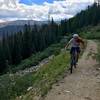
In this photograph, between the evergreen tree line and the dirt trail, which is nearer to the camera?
the dirt trail

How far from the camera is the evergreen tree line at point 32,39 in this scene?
114m

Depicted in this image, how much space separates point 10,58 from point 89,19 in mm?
49325

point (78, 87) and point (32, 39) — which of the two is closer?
point (78, 87)

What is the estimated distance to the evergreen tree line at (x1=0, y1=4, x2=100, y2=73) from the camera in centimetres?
11369

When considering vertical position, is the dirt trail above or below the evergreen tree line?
above

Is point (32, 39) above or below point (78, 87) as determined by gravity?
below

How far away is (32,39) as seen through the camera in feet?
424

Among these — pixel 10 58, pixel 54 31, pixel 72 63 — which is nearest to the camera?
pixel 72 63

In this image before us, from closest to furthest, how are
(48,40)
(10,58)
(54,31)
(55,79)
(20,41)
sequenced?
1. (55,79)
2. (10,58)
3. (20,41)
4. (48,40)
5. (54,31)

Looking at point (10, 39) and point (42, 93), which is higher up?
point (42, 93)

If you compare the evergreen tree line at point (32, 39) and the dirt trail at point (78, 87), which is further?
the evergreen tree line at point (32, 39)

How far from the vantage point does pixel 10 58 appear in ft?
363

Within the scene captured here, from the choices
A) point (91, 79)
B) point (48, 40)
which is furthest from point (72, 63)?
point (48, 40)

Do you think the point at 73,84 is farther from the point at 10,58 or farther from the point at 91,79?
the point at 10,58
